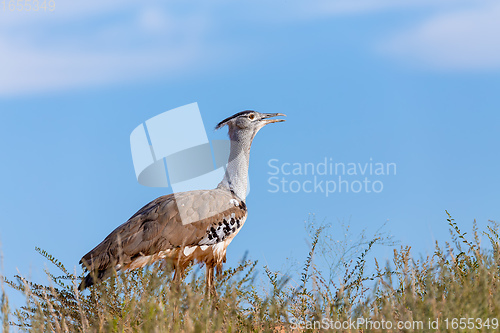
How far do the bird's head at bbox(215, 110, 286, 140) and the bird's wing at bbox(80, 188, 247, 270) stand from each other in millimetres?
1026

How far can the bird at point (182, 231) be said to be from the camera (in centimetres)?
590

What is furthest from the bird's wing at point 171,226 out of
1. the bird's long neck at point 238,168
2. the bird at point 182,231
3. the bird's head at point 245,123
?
the bird's head at point 245,123

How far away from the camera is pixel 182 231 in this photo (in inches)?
248

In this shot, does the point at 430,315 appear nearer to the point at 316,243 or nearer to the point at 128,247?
the point at 316,243

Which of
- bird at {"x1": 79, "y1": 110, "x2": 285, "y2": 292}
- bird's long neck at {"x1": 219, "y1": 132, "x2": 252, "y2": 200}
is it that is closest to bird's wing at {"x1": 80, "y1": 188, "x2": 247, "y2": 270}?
bird at {"x1": 79, "y1": 110, "x2": 285, "y2": 292}

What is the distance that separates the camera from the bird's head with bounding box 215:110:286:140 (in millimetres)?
7730

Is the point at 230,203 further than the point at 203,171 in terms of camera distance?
No

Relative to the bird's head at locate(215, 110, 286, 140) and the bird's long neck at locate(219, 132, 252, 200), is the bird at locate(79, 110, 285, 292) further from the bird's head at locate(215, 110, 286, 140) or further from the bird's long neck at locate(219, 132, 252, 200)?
the bird's head at locate(215, 110, 286, 140)

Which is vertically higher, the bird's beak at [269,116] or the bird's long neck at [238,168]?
the bird's beak at [269,116]

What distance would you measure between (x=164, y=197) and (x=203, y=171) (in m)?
0.84

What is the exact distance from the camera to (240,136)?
7691 mm

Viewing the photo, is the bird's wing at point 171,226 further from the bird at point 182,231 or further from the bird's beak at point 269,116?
the bird's beak at point 269,116

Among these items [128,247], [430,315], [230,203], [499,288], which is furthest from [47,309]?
[499,288]

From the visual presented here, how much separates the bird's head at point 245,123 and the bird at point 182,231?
408 millimetres
